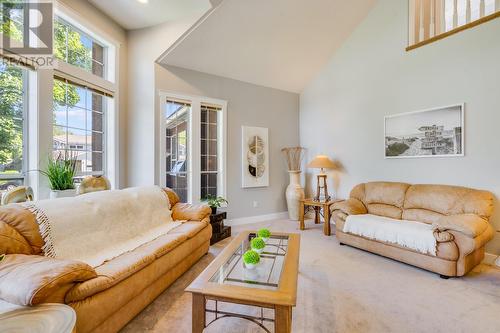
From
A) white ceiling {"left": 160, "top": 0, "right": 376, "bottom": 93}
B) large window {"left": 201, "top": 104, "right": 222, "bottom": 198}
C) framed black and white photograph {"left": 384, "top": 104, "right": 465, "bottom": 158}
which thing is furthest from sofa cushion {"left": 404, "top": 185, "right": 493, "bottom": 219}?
large window {"left": 201, "top": 104, "right": 222, "bottom": 198}

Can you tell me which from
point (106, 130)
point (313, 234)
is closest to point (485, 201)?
point (313, 234)

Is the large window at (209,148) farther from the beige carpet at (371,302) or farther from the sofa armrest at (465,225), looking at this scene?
the sofa armrest at (465,225)

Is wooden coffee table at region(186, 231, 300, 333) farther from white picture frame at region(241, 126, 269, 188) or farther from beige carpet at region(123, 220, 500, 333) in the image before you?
white picture frame at region(241, 126, 269, 188)

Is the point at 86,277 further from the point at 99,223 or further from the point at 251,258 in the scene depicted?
the point at 251,258

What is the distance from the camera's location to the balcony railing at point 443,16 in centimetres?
276

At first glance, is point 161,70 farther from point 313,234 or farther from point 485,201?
point 485,201

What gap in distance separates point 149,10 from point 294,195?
388cm

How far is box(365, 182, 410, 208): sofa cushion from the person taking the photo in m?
3.41

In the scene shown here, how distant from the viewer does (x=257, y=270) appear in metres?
1.86

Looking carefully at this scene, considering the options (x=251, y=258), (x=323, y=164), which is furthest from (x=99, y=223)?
(x=323, y=164)

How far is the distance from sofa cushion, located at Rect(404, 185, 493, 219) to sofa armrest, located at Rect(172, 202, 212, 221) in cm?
276

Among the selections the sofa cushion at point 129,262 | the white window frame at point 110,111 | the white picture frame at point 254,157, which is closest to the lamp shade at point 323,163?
the white picture frame at point 254,157

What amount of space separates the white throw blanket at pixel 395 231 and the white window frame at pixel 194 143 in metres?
2.27

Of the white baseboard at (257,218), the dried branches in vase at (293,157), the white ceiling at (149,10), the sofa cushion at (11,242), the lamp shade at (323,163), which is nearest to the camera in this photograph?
the sofa cushion at (11,242)
